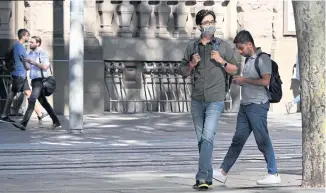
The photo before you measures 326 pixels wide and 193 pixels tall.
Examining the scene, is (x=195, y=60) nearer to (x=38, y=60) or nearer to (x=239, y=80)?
(x=239, y=80)

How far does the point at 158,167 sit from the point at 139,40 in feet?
32.1

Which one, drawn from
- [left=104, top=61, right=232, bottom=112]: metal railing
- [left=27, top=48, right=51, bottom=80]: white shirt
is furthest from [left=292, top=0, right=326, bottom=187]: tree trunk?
[left=104, top=61, right=232, bottom=112]: metal railing

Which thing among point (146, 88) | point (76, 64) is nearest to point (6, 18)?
point (146, 88)

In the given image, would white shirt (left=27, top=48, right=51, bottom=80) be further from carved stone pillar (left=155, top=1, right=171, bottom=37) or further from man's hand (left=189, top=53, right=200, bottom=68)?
man's hand (left=189, top=53, right=200, bottom=68)

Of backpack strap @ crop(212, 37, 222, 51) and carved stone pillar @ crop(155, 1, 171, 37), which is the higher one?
carved stone pillar @ crop(155, 1, 171, 37)

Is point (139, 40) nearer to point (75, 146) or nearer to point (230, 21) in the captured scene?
point (230, 21)

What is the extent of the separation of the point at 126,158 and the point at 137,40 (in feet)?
29.2

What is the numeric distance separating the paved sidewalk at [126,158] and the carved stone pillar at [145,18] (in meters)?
2.90

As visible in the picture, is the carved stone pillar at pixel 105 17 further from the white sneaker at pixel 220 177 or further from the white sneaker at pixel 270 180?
the white sneaker at pixel 270 180

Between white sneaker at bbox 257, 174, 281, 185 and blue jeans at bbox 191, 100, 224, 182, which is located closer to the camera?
blue jeans at bbox 191, 100, 224, 182

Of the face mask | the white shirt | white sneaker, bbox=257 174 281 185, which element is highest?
the face mask

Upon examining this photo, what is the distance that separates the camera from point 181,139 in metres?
16.1

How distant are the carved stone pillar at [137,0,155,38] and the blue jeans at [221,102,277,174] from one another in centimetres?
1168

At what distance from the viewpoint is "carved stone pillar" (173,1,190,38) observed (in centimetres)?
2230
